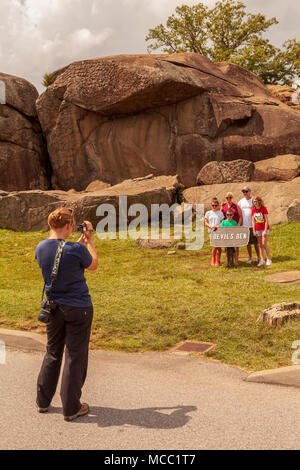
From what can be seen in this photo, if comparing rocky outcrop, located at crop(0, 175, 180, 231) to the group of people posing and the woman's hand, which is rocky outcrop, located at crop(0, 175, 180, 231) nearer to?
the group of people posing

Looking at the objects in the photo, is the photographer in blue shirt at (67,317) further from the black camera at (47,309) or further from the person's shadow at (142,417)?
the person's shadow at (142,417)

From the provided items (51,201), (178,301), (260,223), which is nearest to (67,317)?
(178,301)

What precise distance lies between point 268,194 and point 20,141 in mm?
13493

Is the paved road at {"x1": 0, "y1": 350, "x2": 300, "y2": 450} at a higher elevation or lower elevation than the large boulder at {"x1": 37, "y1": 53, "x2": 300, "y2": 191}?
lower

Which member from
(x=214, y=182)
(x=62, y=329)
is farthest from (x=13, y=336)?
(x=214, y=182)

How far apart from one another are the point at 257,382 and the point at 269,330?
1475mm

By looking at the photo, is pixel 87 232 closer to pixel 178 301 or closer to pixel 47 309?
pixel 47 309

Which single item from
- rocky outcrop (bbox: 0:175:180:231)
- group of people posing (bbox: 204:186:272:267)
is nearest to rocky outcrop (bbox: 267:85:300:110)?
rocky outcrop (bbox: 0:175:180:231)

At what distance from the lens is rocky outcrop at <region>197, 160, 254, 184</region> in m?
19.8

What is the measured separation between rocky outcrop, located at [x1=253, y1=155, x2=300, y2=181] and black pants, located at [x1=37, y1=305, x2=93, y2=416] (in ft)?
56.8

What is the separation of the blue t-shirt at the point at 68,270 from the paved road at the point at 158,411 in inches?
41.8

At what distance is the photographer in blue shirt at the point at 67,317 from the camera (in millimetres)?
4512

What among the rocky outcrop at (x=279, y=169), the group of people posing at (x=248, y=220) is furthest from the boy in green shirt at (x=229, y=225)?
the rocky outcrop at (x=279, y=169)

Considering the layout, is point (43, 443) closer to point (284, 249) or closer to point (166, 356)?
point (166, 356)
